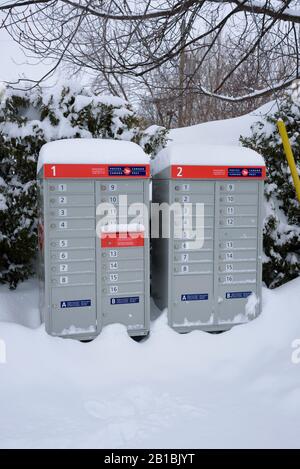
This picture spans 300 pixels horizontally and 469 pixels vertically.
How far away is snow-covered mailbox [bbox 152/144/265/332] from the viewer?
15.4 feet

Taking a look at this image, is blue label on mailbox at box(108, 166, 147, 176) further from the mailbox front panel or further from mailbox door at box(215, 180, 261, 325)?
mailbox door at box(215, 180, 261, 325)

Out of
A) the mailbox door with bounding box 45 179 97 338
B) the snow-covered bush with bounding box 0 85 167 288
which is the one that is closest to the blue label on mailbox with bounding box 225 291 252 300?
the mailbox door with bounding box 45 179 97 338

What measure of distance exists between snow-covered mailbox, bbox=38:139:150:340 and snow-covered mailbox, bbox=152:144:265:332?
1.08 ft

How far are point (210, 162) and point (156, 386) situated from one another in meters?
2.29

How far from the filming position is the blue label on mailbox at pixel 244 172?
187 inches

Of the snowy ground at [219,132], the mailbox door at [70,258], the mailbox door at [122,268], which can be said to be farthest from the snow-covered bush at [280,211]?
the snowy ground at [219,132]

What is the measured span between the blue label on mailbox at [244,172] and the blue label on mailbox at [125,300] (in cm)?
164

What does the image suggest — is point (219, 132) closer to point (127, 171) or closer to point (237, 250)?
point (237, 250)

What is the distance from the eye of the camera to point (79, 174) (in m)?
4.38

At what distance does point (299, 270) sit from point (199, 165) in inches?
82.9

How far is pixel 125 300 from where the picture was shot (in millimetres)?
4633
